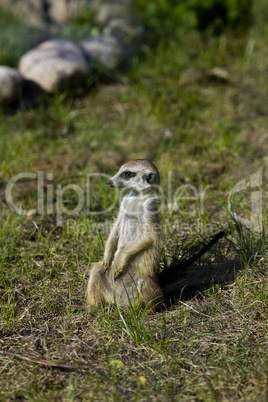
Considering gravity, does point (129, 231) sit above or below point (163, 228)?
above

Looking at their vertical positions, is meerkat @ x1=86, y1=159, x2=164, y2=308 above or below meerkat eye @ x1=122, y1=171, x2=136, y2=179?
below

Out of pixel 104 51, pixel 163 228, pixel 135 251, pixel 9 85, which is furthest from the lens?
pixel 104 51

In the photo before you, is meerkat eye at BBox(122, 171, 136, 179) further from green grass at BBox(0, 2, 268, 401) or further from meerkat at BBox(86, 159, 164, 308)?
green grass at BBox(0, 2, 268, 401)

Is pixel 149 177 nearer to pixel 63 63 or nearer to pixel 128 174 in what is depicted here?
pixel 128 174

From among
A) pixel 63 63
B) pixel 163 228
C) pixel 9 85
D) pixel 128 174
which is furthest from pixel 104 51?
pixel 128 174

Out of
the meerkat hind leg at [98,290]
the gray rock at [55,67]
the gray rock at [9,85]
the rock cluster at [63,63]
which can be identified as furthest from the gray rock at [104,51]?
the meerkat hind leg at [98,290]

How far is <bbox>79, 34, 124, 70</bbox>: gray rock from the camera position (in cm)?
639

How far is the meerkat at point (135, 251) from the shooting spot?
2.77 metres

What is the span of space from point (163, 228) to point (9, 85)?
118 inches

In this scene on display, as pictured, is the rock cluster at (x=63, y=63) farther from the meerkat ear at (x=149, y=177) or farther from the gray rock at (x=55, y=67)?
the meerkat ear at (x=149, y=177)

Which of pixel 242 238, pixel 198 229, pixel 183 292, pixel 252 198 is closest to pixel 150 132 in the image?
pixel 252 198

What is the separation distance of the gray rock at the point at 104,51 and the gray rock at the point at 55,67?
214 mm

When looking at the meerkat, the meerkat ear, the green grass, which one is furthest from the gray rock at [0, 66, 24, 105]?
the meerkat ear

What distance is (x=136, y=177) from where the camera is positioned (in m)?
2.82
